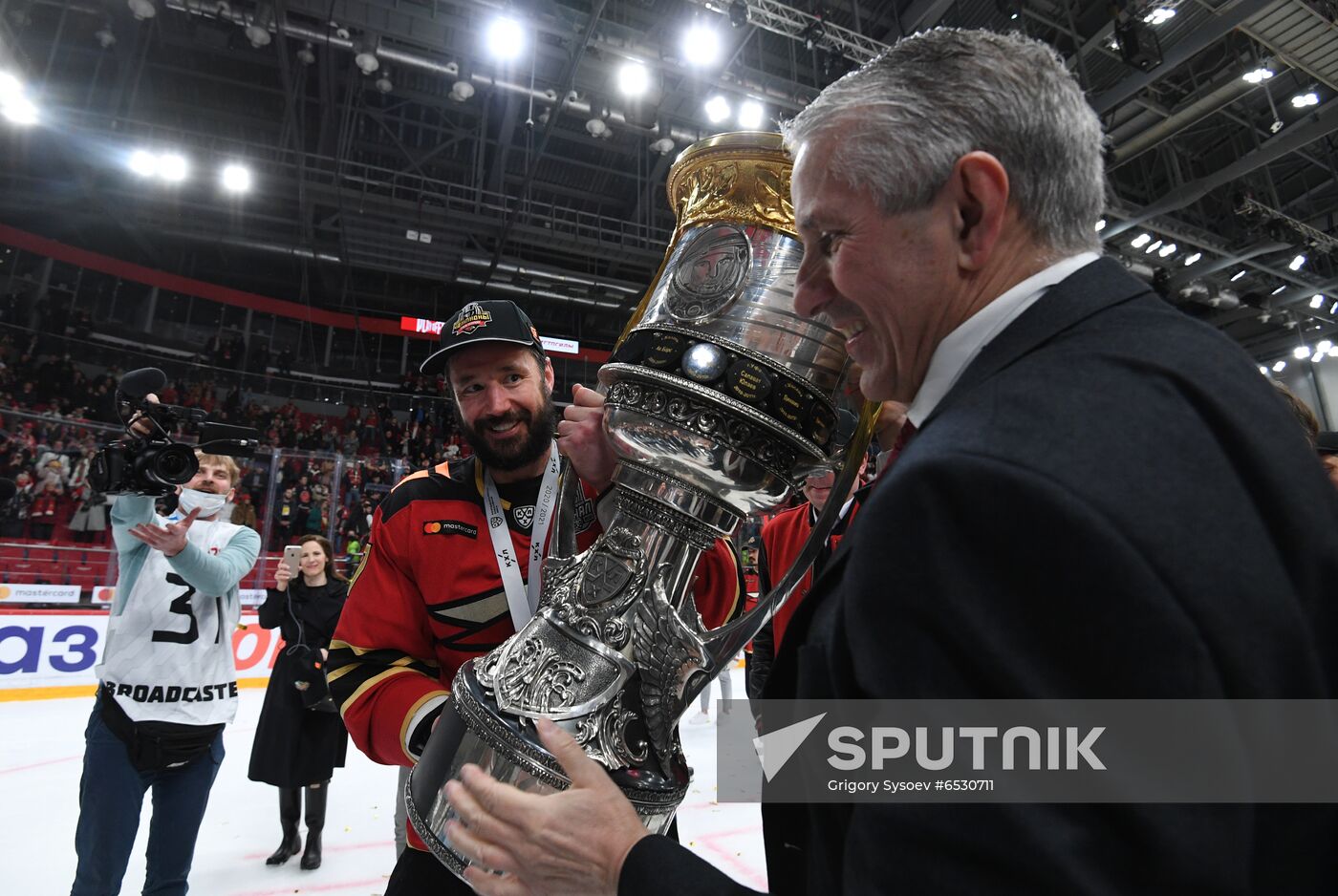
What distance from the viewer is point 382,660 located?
4.18ft

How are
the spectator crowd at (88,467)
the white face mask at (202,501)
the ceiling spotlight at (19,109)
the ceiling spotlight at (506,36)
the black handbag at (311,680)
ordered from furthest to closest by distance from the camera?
1. the ceiling spotlight at (19,109)
2. the ceiling spotlight at (506,36)
3. the spectator crowd at (88,467)
4. the black handbag at (311,680)
5. the white face mask at (202,501)

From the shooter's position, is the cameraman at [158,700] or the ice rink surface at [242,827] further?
the ice rink surface at [242,827]

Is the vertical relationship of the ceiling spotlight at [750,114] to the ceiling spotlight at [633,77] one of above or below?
above

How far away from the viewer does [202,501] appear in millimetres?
2979

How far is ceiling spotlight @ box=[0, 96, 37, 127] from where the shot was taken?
8594 mm

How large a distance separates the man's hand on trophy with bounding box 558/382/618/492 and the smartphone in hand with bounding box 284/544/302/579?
3.27m

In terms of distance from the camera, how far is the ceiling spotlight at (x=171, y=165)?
10688 millimetres

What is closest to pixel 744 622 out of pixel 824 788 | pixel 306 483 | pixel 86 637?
pixel 824 788

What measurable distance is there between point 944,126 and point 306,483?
881cm

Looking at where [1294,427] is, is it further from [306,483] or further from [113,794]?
[306,483]

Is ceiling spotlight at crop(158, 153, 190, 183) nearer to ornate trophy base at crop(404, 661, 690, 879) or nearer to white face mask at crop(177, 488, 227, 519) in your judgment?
white face mask at crop(177, 488, 227, 519)

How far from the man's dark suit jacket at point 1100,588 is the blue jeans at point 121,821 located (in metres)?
2.78

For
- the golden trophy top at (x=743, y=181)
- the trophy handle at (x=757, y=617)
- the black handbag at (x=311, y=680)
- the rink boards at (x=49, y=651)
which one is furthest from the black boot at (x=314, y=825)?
the golden trophy top at (x=743, y=181)

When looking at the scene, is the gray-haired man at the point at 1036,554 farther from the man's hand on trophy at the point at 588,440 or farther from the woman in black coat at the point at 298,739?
the woman in black coat at the point at 298,739
